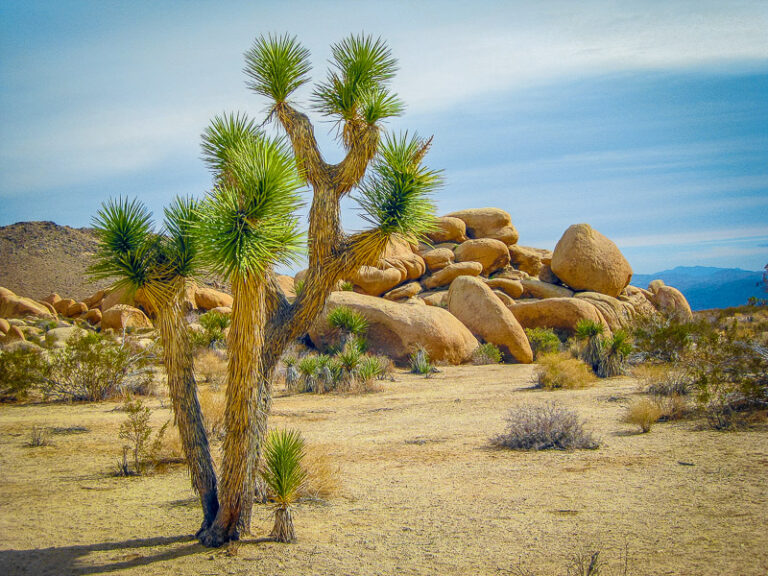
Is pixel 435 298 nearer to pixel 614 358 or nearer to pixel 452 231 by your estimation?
pixel 452 231

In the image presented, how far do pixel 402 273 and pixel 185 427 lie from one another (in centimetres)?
2594

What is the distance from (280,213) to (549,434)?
18.3 ft

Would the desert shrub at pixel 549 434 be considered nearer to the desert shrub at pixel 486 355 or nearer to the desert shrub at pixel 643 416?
the desert shrub at pixel 643 416

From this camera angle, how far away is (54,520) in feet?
20.9

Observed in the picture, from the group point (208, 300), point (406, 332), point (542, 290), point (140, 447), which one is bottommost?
point (140, 447)

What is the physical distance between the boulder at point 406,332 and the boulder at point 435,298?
657cm

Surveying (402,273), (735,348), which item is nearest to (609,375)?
(735,348)

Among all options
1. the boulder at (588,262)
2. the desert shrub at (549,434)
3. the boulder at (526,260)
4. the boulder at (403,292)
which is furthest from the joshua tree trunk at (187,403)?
the boulder at (526,260)

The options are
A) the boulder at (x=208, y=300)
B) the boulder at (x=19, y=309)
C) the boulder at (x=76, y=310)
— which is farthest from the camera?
the boulder at (x=76, y=310)

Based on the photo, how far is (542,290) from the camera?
105ft

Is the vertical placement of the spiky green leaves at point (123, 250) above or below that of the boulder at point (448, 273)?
below

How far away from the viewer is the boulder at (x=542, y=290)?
3181 centimetres

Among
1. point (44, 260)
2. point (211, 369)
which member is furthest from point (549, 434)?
point (44, 260)

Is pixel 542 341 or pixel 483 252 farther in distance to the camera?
pixel 483 252
